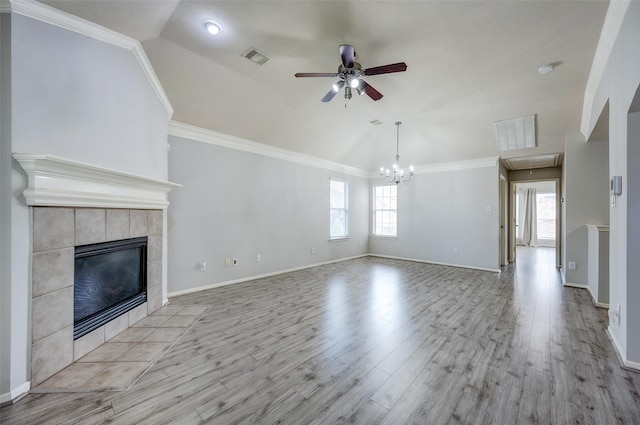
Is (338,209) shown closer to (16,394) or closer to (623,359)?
(623,359)

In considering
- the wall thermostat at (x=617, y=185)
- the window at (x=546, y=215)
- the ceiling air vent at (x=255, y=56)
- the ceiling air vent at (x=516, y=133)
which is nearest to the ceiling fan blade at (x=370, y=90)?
the ceiling air vent at (x=255, y=56)

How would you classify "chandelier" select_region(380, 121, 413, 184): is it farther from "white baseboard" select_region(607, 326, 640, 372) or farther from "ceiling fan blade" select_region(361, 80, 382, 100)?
"white baseboard" select_region(607, 326, 640, 372)

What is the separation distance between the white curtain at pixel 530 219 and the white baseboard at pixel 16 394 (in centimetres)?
1350

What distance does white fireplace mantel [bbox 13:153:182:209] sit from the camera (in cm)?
185

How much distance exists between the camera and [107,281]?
2633mm

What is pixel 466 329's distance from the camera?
281cm

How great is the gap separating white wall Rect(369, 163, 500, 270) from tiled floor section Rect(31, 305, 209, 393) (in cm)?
539

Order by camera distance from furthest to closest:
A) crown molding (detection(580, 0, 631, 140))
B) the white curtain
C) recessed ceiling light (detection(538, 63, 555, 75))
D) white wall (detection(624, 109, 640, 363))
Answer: the white curtain, recessed ceiling light (detection(538, 63, 555, 75)), crown molding (detection(580, 0, 631, 140)), white wall (detection(624, 109, 640, 363))

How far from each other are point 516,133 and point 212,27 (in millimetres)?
5209

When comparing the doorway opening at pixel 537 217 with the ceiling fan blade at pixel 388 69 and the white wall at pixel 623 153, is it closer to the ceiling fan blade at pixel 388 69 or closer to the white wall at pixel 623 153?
the white wall at pixel 623 153

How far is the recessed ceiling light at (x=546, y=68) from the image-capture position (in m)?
3.06

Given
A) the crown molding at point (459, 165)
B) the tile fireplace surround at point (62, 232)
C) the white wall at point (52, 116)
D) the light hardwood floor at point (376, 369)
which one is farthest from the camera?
the crown molding at point (459, 165)

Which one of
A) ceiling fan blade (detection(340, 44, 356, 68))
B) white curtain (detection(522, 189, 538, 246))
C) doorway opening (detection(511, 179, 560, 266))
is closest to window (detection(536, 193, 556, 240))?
doorway opening (detection(511, 179, 560, 266))

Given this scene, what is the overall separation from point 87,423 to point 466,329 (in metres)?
3.21
